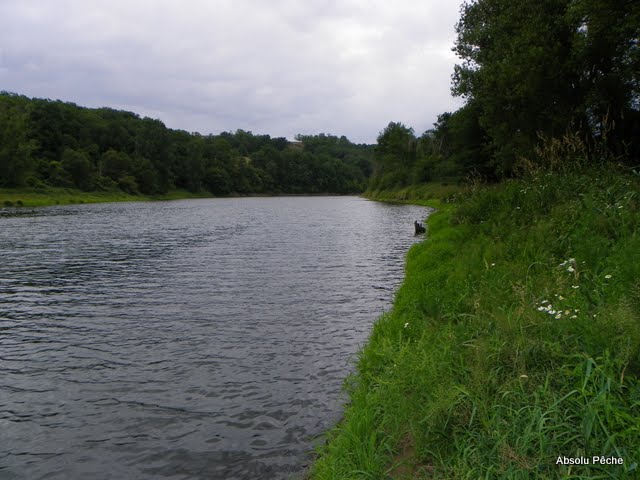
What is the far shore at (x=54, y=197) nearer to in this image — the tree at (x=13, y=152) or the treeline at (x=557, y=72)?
the tree at (x=13, y=152)

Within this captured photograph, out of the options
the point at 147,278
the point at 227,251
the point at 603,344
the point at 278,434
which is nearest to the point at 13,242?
the point at 227,251

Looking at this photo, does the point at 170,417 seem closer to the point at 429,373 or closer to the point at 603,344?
the point at 429,373

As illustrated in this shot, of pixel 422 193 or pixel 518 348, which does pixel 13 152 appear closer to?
pixel 422 193

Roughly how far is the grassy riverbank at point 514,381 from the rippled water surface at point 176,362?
1.33 m

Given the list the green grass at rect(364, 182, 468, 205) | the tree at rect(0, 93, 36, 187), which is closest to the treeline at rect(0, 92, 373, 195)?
the tree at rect(0, 93, 36, 187)

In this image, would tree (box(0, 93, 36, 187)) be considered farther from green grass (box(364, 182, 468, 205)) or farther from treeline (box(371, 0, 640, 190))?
treeline (box(371, 0, 640, 190))

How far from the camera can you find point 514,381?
5293 mm

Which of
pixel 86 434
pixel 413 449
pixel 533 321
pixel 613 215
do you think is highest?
pixel 613 215

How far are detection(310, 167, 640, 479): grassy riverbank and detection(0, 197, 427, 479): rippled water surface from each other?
1.33m

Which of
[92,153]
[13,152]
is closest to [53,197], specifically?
[13,152]

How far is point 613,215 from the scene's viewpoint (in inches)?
417

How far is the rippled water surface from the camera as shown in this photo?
711 centimetres

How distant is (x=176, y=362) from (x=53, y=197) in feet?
326

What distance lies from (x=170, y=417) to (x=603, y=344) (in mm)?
6603
